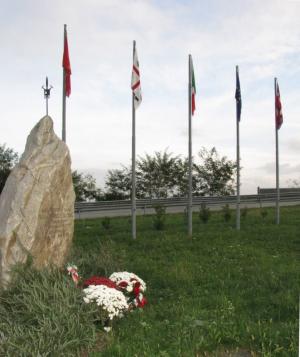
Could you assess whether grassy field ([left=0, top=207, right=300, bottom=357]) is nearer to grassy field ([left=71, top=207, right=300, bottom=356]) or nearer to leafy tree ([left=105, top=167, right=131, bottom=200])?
grassy field ([left=71, top=207, right=300, bottom=356])

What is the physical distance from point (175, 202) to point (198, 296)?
19.9 m

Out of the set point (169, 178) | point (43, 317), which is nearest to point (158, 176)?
point (169, 178)

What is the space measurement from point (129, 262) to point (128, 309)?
373cm

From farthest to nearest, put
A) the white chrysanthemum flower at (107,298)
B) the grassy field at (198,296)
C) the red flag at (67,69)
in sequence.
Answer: the red flag at (67,69) → the white chrysanthemum flower at (107,298) → the grassy field at (198,296)

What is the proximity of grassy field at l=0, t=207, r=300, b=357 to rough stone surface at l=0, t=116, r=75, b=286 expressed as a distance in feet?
2.05

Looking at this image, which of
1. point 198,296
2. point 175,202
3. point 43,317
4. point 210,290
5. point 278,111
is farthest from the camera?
point 175,202

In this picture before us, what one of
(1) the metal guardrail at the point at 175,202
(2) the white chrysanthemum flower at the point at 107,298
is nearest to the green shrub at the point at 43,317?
(2) the white chrysanthemum flower at the point at 107,298

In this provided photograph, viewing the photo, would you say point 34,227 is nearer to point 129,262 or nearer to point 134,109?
point 129,262

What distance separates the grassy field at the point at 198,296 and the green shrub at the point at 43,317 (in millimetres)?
26

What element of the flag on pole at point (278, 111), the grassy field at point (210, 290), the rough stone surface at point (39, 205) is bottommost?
the grassy field at point (210, 290)

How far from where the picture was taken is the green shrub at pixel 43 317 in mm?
5930

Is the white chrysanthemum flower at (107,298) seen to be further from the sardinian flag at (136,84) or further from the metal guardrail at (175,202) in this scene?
the metal guardrail at (175,202)

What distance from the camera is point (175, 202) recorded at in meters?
28.6

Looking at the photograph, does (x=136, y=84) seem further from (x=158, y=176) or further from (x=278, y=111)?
(x=158, y=176)
